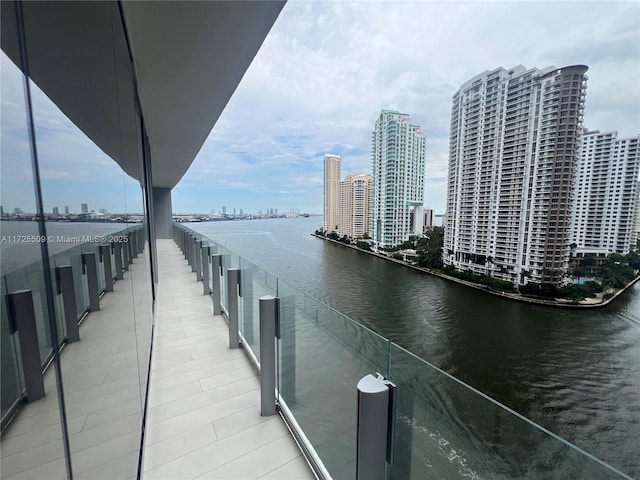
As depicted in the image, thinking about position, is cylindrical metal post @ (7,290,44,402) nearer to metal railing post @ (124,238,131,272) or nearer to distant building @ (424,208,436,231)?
metal railing post @ (124,238,131,272)

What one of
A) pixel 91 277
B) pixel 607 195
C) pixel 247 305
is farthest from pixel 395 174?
pixel 91 277

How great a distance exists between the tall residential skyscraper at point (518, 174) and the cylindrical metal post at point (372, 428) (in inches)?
1537

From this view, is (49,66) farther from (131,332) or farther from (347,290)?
(347,290)

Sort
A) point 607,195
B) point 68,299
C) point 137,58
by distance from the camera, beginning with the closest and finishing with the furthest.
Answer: point 68,299 < point 137,58 < point 607,195

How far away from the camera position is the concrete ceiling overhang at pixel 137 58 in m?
0.79

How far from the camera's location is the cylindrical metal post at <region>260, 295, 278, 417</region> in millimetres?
2186

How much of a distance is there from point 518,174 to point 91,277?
144 feet

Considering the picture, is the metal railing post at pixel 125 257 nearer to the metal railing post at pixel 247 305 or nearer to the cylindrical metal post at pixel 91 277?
the cylindrical metal post at pixel 91 277

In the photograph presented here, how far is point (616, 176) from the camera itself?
135 ft

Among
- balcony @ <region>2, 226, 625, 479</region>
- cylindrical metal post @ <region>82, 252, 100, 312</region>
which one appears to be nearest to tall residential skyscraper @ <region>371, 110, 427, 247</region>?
balcony @ <region>2, 226, 625, 479</region>

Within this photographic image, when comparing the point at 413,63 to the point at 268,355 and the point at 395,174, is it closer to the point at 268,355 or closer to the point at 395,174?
the point at 395,174

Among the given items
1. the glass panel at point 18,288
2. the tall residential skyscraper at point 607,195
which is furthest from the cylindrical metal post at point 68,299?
the tall residential skyscraper at point 607,195

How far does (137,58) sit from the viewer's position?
8.87 ft

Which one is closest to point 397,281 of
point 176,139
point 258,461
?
point 176,139
